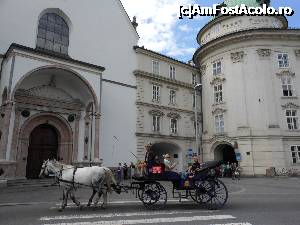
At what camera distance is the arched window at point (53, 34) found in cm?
2389

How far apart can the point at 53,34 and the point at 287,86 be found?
83.9 feet

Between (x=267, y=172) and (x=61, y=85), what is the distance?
22.2 m

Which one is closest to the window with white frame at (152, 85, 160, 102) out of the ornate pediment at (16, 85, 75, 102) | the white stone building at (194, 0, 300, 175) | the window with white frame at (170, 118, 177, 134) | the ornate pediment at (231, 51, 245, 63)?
the window with white frame at (170, 118, 177, 134)

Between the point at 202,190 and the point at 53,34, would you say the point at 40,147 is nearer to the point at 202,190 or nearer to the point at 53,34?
the point at 53,34

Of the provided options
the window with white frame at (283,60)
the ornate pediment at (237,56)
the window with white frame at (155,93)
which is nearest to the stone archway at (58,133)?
the window with white frame at (155,93)

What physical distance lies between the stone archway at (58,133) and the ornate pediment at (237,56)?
2088 centimetres

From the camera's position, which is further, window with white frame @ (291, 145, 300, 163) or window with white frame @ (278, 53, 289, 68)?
window with white frame @ (278, 53, 289, 68)

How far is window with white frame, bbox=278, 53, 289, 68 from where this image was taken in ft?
107

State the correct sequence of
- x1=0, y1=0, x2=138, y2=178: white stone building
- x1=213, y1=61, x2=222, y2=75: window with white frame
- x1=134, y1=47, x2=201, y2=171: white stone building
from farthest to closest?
1. x1=213, y1=61, x2=222, y2=75: window with white frame
2. x1=134, y1=47, x2=201, y2=171: white stone building
3. x1=0, y1=0, x2=138, y2=178: white stone building

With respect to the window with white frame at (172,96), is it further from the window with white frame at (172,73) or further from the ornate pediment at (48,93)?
the ornate pediment at (48,93)

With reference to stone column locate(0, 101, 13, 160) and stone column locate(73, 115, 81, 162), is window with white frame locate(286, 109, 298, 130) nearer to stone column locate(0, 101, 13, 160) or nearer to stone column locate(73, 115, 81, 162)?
stone column locate(73, 115, 81, 162)

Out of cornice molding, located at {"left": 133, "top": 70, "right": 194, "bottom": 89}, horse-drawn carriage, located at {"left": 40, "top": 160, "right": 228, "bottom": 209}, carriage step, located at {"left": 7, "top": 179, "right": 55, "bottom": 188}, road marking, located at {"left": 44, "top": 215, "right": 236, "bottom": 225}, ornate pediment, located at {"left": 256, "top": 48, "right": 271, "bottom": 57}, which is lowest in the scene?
road marking, located at {"left": 44, "top": 215, "right": 236, "bottom": 225}

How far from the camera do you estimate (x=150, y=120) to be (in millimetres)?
30234

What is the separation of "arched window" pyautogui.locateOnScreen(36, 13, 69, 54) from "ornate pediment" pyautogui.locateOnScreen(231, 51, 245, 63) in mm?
19201
